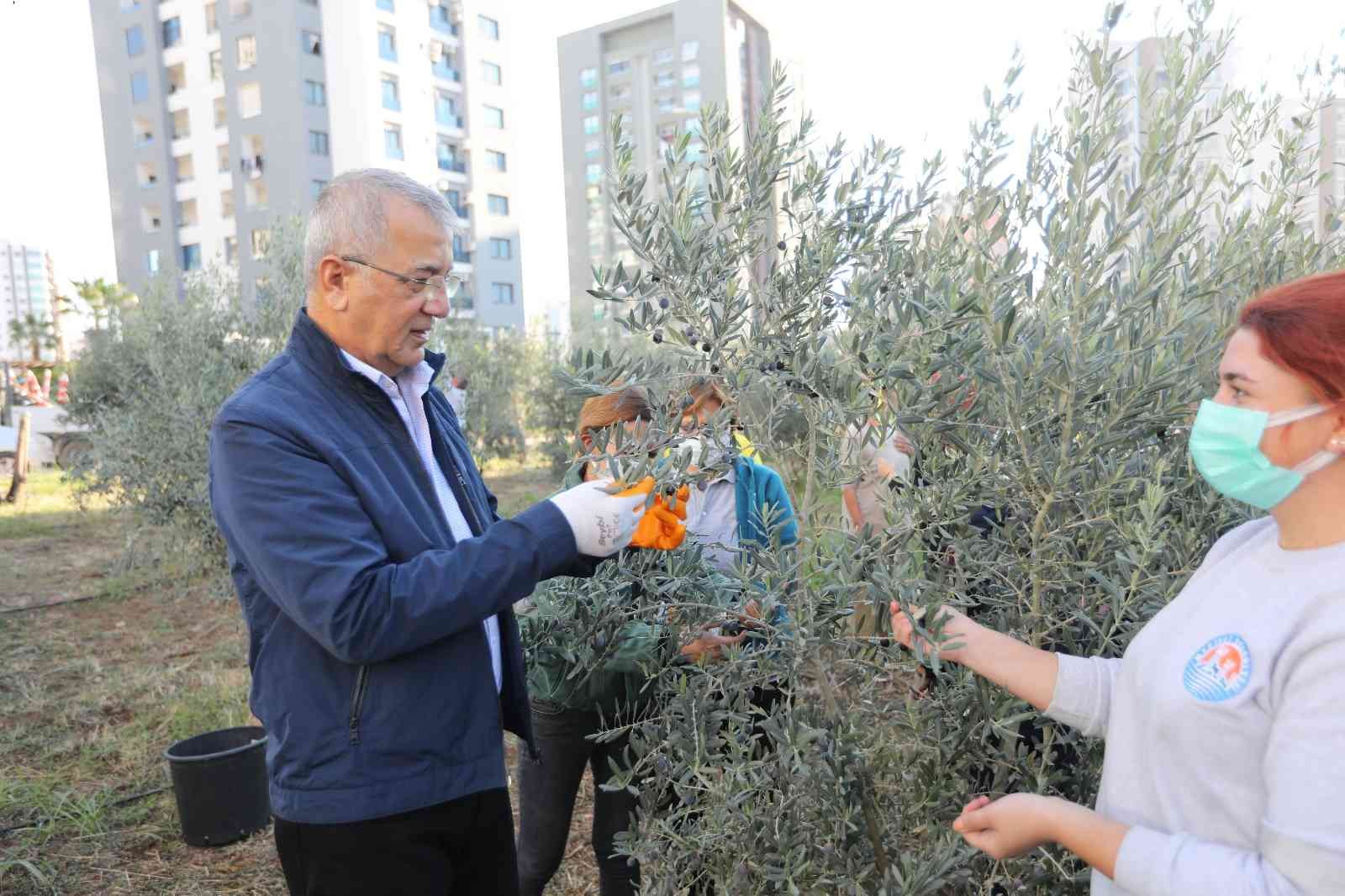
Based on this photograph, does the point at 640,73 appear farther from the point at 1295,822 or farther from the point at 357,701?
the point at 1295,822

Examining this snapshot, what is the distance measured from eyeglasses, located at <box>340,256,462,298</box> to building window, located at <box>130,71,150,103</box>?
49.6 metres

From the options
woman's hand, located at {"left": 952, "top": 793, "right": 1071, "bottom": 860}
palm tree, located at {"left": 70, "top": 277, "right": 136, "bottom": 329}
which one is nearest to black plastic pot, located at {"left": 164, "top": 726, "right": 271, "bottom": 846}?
woman's hand, located at {"left": 952, "top": 793, "right": 1071, "bottom": 860}

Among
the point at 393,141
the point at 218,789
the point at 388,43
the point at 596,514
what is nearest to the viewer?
the point at 596,514

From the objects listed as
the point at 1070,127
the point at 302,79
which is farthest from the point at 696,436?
the point at 302,79

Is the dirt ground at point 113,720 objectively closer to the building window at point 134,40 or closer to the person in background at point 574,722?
the person in background at point 574,722

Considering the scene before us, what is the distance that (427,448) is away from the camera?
207cm

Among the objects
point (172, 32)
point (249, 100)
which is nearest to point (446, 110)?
point (249, 100)

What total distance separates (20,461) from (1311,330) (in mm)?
16931

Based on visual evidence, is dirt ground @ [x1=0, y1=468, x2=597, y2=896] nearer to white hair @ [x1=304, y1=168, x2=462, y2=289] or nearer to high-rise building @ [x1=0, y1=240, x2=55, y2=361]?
white hair @ [x1=304, y1=168, x2=462, y2=289]

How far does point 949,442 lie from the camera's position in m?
1.71

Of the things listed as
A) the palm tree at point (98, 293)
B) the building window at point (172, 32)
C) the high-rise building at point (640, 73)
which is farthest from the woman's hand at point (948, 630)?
the high-rise building at point (640, 73)

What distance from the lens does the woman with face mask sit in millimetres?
1063

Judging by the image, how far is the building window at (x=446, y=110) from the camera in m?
46.8

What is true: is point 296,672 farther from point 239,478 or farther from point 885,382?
point 885,382
